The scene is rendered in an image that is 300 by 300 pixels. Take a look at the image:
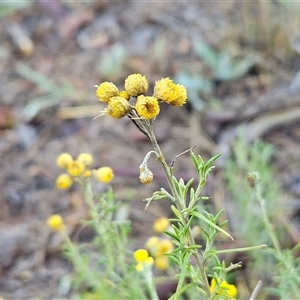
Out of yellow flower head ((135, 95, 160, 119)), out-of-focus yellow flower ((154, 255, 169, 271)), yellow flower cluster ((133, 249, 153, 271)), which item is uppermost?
yellow flower head ((135, 95, 160, 119))

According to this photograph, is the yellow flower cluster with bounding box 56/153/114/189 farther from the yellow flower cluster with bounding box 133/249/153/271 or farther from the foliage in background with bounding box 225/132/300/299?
the foliage in background with bounding box 225/132/300/299

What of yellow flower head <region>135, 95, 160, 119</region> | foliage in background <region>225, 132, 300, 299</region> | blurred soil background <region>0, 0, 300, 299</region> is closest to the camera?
yellow flower head <region>135, 95, 160, 119</region>

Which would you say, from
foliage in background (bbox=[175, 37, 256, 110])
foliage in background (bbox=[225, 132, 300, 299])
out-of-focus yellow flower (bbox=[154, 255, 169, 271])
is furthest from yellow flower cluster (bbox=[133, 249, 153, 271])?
foliage in background (bbox=[175, 37, 256, 110])

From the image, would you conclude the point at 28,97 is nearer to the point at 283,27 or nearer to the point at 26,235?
the point at 26,235

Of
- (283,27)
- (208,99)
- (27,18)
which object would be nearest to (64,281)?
(208,99)

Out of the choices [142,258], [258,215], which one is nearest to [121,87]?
[258,215]

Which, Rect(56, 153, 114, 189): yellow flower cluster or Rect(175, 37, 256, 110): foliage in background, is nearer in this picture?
Rect(56, 153, 114, 189): yellow flower cluster

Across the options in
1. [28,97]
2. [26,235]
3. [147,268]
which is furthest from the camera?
[28,97]
